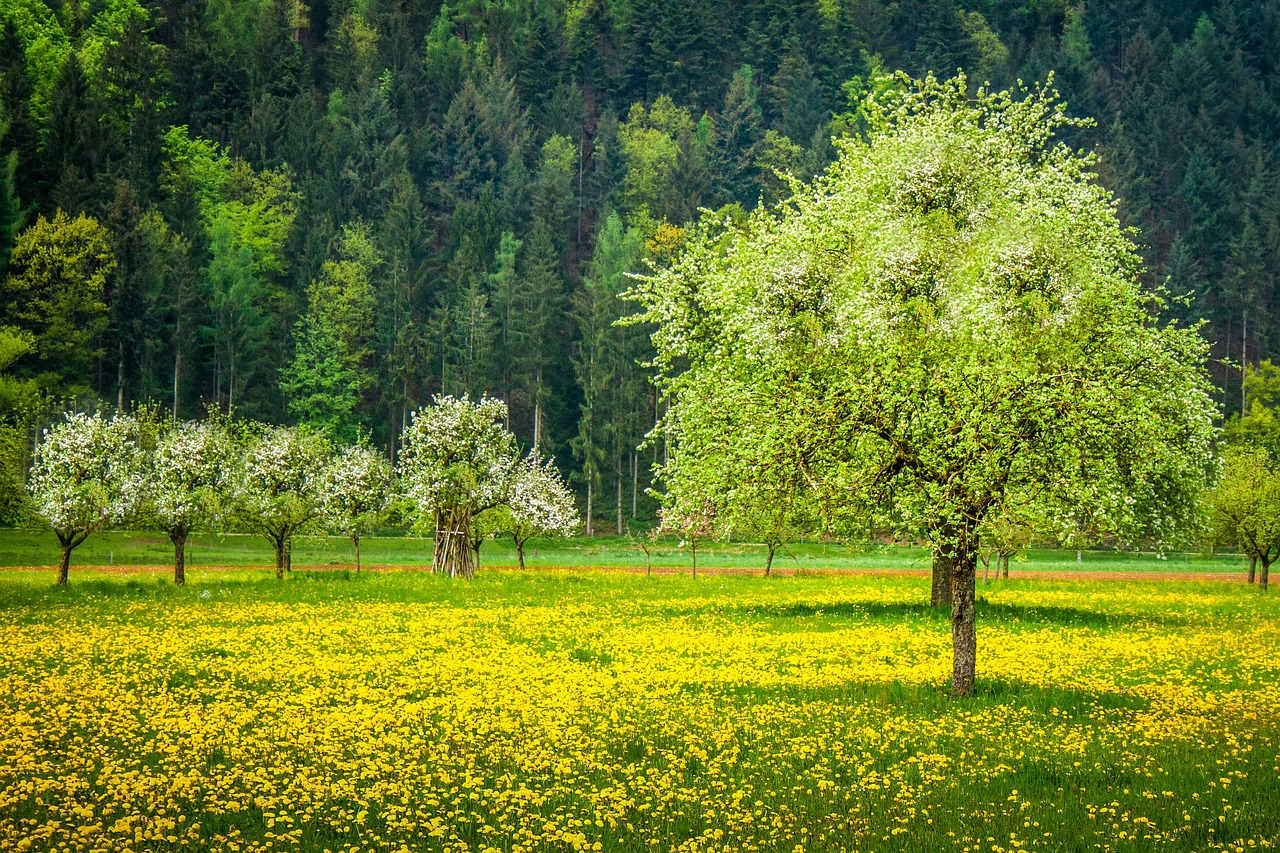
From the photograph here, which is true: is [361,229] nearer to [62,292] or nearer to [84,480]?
[62,292]

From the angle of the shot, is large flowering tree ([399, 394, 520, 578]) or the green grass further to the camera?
the green grass

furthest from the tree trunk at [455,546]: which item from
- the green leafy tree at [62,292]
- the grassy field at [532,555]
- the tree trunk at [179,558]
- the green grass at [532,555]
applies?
the green leafy tree at [62,292]

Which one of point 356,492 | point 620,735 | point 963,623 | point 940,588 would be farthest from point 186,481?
point 963,623

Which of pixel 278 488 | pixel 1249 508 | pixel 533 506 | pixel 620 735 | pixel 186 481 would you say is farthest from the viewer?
pixel 533 506

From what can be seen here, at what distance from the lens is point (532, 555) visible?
95.1 meters

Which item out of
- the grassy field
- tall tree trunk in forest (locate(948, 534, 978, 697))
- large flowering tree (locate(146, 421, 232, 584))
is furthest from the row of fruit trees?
tall tree trunk in forest (locate(948, 534, 978, 697))

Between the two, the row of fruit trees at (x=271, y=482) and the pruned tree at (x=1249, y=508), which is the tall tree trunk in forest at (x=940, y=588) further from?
the pruned tree at (x=1249, y=508)

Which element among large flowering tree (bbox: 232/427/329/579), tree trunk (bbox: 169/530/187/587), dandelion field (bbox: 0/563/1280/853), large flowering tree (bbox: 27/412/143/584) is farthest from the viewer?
large flowering tree (bbox: 232/427/329/579)

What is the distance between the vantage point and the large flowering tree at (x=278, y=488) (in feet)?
182

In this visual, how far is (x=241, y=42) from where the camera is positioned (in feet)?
637

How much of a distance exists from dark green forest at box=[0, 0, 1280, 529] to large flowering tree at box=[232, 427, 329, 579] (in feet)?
118

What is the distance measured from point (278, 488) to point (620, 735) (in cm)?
4194

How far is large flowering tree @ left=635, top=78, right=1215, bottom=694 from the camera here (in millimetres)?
22094

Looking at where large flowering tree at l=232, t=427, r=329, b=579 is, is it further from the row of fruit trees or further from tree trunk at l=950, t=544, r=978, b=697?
tree trunk at l=950, t=544, r=978, b=697
